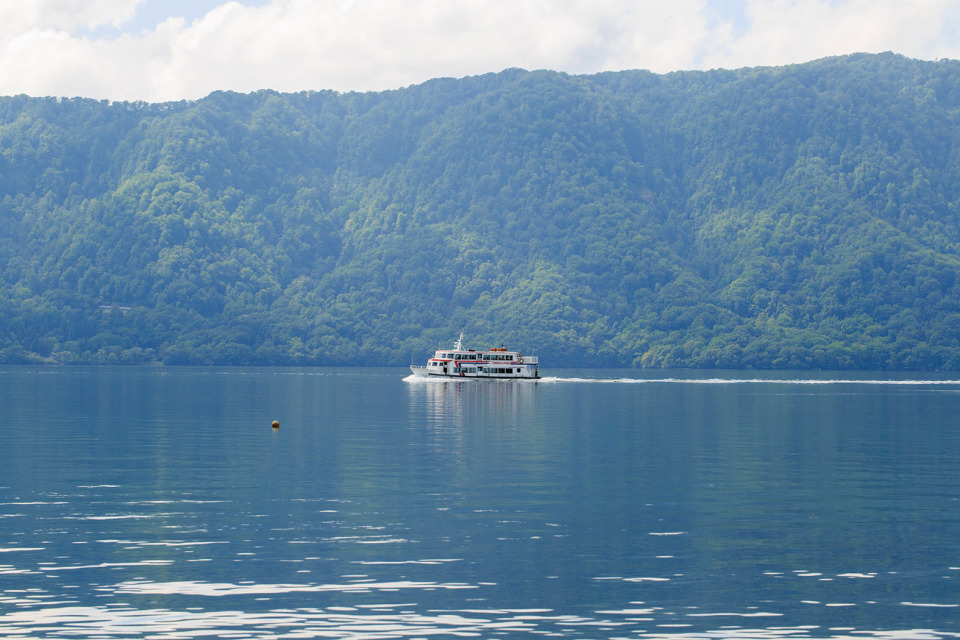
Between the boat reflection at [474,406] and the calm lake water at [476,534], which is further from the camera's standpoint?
the boat reflection at [474,406]

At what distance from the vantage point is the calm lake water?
34281 mm

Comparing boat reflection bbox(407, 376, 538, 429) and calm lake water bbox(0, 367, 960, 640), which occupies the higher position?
boat reflection bbox(407, 376, 538, 429)

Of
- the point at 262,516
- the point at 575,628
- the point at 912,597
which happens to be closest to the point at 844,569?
the point at 912,597

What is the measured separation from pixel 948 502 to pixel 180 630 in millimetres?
35890

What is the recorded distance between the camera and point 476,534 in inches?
1831

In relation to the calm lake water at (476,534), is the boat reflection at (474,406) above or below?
above

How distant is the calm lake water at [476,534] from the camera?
34281 mm

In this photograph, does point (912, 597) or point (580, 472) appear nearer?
point (912, 597)

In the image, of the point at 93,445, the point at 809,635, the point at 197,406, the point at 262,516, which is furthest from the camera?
the point at 197,406

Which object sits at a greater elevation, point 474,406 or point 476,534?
point 474,406

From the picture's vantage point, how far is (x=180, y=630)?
3269 centimetres

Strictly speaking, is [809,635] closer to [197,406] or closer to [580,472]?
[580,472]

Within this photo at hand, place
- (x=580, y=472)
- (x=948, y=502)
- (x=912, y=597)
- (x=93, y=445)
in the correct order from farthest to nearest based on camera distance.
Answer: (x=93, y=445) < (x=580, y=472) < (x=948, y=502) < (x=912, y=597)

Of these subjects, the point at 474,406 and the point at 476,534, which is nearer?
the point at 476,534
